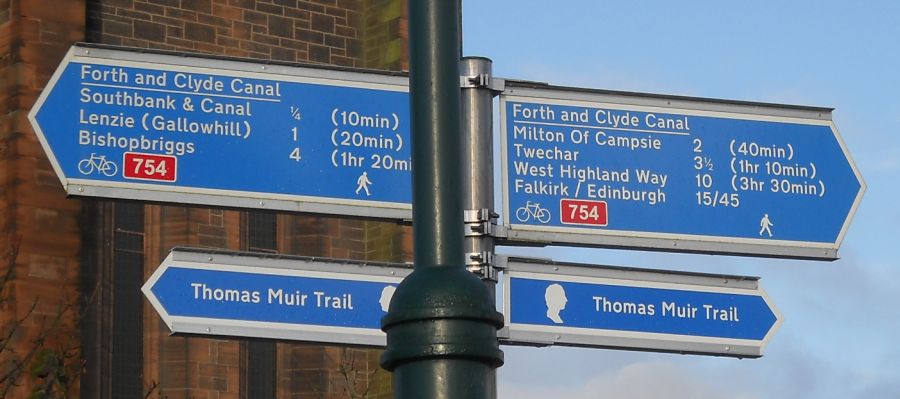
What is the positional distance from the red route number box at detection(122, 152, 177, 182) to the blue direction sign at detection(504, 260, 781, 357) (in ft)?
4.16

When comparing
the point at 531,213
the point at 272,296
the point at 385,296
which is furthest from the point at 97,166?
the point at 531,213

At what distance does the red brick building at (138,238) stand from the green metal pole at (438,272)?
1080cm

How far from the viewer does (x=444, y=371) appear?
4.12 meters

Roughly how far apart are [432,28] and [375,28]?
1482 cm

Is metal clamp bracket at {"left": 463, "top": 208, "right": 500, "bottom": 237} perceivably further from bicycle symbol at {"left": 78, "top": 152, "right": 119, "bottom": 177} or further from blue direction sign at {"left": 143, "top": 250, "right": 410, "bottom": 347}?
bicycle symbol at {"left": 78, "top": 152, "right": 119, "bottom": 177}

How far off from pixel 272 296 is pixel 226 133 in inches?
24.3

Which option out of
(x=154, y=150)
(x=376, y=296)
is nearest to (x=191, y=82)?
(x=154, y=150)

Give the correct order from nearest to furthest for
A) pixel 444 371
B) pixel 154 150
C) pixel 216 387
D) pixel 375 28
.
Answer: pixel 444 371
pixel 154 150
pixel 216 387
pixel 375 28

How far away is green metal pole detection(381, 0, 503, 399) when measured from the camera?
4137 millimetres

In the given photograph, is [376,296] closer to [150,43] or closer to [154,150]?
[154,150]

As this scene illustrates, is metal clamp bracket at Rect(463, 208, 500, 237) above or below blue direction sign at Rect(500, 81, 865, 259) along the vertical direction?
below

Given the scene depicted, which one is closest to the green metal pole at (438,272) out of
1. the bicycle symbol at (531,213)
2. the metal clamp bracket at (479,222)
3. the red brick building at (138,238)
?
the metal clamp bracket at (479,222)

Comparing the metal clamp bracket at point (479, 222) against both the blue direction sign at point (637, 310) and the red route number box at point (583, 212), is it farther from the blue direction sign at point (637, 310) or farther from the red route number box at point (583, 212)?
the red route number box at point (583, 212)

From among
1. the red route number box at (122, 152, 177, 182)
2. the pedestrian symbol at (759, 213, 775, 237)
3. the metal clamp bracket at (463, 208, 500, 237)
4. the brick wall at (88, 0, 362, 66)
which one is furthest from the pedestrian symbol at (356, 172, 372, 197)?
the brick wall at (88, 0, 362, 66)
